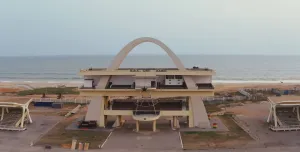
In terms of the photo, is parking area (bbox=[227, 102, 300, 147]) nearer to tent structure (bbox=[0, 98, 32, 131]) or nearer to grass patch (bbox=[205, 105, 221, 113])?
grass patch (bbox=[205, 105, 221, 113])

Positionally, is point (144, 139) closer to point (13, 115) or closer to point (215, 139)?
point (215, 139)

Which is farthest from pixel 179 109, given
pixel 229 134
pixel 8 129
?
pixel 8 129

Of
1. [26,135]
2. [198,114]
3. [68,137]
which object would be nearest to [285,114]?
[198,114]

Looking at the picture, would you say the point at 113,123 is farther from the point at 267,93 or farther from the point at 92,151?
the point at 267,93

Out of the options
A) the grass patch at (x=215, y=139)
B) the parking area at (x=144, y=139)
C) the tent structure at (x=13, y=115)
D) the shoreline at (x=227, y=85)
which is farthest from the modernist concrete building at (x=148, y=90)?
the shoreline at (x=227, y=85)

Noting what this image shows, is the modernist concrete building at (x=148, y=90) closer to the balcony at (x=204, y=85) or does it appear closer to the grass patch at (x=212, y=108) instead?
the balcony at (x=204, y=85)
